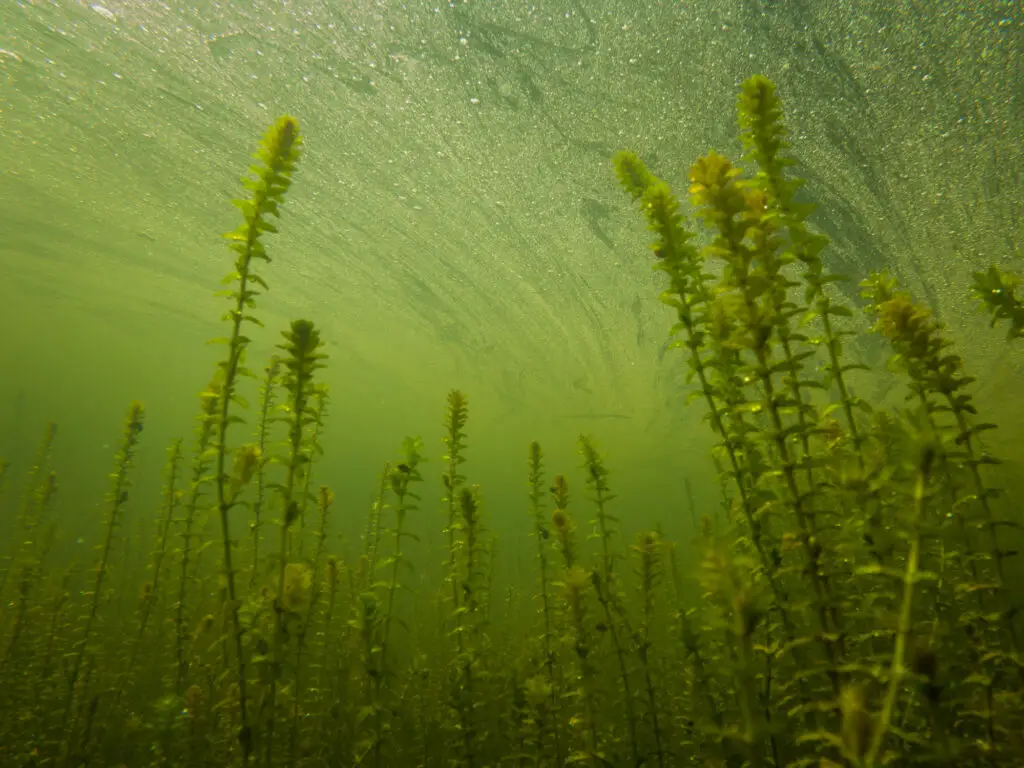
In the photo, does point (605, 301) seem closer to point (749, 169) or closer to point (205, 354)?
point (749, 169)

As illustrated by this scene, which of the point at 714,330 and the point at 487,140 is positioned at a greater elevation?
the point at 487,140

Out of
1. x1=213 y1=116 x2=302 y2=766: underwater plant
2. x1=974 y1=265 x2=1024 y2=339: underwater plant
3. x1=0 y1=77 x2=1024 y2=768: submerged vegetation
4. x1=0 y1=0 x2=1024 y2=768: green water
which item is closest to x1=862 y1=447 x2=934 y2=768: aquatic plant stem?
x1=0 y1=77 x2=1024 y2=768: submerged vegetation

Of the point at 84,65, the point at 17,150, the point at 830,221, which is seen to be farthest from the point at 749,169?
the point at 17,150

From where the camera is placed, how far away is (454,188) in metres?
10.4

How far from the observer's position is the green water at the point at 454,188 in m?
5.43

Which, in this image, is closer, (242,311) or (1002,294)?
(242,311)

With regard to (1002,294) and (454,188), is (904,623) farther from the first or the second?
(454,188)

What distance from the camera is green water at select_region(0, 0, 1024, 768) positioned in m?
5.43

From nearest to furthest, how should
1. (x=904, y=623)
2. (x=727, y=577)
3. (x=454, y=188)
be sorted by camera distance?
(x=904, y=623)
(x=727, y=577)
(x=454, y=188)

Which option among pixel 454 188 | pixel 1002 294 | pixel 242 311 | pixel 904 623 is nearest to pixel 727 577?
pixel 904 623

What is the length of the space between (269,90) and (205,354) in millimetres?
30749

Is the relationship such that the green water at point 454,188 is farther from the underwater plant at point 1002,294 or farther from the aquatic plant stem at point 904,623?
the underwater plant at point 1002,294

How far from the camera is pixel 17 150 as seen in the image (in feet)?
40.3

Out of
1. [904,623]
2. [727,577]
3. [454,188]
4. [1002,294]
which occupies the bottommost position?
[904,623]
